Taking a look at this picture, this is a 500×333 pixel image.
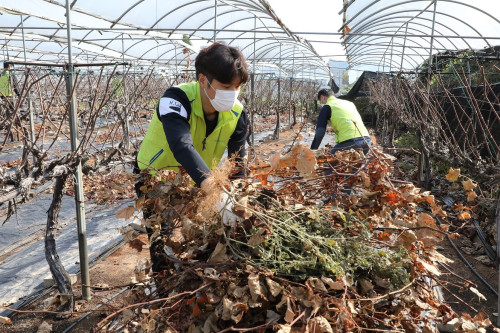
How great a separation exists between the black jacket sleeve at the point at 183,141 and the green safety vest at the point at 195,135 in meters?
0.08

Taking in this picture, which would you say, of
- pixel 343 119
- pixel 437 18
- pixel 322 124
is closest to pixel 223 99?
pixel 343 119

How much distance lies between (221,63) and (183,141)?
377 mm

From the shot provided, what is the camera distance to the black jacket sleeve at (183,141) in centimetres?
153

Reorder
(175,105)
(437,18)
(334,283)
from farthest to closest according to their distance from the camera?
(437,18), (175,105), (334,283)

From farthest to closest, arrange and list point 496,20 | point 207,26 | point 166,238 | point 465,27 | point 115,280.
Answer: point 207,26, point 465,27, point 496,20, point 115,280, point 166,238

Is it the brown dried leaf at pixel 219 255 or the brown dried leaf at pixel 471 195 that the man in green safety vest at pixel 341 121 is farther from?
the brown dried leaf at pixel 219 255

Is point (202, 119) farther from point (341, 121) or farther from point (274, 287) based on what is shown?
point (341, 121)

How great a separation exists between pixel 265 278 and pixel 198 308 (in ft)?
0.66

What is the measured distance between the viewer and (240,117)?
225 centimetres

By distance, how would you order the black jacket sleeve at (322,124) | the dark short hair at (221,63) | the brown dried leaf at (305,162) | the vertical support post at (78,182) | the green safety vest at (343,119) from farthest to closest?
the black jacket sleeve at (322,124) → the green safety vest at (343,119) → the vertical support post at (78,182) → the dark short hair at (221,63) → the brown dried leaf at (305,162)

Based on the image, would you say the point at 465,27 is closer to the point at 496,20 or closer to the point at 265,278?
the point at 496,20

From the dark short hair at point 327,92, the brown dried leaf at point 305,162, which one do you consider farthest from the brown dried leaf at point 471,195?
the dark short hair at point 327,92

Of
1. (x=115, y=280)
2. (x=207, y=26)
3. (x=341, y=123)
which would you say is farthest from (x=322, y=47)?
(x=115, y=280)

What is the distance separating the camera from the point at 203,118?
2086 mm
